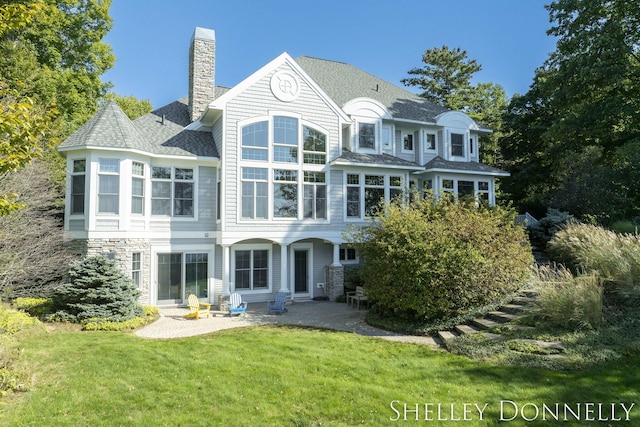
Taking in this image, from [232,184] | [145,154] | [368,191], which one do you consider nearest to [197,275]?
[232,184]

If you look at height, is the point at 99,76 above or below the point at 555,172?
above

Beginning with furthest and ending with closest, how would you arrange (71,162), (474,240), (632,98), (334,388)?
(632,98) → (71,162) → (474,240) → (334,388)

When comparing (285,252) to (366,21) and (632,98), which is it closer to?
(366,21)

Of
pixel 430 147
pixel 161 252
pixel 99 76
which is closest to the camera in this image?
pixel 161 252

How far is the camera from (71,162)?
520 inches

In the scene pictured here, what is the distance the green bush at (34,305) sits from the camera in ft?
37.4

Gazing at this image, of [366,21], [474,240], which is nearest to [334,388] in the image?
[474,240]

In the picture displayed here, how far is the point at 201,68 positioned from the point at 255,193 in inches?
247

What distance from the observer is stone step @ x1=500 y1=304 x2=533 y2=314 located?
942cm

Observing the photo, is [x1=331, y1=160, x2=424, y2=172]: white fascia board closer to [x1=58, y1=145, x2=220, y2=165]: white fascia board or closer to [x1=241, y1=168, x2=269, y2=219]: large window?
[x1=241, y1=168, x2=269, y2=219]: large window

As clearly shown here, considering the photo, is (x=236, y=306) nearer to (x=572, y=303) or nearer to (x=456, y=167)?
(x=572, y=303)

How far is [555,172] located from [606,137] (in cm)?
649

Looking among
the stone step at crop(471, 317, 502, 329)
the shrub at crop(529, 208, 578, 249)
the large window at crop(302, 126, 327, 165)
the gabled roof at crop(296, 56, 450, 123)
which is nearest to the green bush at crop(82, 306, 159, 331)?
the large window at crop(302, 126, 327, 165)

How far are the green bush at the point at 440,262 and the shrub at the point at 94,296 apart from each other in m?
7.39
